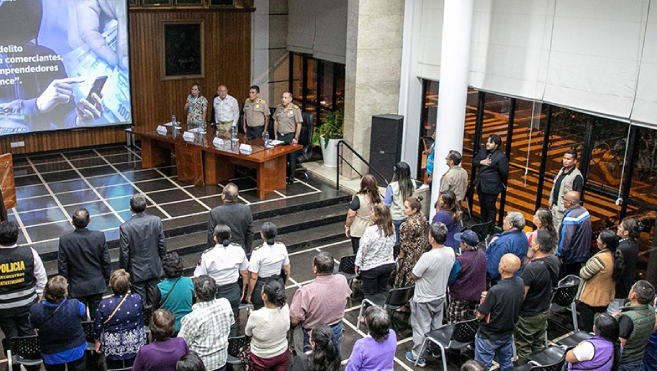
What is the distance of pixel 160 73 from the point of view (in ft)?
44.0

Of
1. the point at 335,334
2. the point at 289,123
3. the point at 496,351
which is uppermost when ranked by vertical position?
the point at 289,123

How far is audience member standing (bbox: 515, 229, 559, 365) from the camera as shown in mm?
6066

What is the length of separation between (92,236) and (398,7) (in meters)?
6.90

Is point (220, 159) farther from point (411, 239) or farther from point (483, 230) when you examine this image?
point (411, 239)

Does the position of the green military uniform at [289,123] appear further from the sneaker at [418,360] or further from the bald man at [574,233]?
the sneaker at [418,360]

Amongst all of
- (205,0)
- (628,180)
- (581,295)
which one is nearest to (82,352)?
(581,295)

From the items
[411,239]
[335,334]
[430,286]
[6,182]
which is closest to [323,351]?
[335,334]

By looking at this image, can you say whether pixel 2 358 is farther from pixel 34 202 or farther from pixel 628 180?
pixel 628 180

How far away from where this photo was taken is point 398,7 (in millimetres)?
11250

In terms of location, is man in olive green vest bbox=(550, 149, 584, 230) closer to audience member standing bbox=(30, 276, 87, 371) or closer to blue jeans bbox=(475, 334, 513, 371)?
blue jeans bbox=(475, 334, 513, 371)

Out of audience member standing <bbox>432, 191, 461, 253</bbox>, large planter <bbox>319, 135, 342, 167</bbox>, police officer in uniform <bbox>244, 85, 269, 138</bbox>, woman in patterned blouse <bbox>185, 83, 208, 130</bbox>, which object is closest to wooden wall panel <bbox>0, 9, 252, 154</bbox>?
woman in patterned blouse <bbox>185, 83, 208, 130</bbox>

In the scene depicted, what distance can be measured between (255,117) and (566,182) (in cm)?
548

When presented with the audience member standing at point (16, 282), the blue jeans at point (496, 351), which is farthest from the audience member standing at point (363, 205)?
the audience member standing at point (16, 282)

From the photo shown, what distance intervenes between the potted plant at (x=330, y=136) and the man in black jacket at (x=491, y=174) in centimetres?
324
